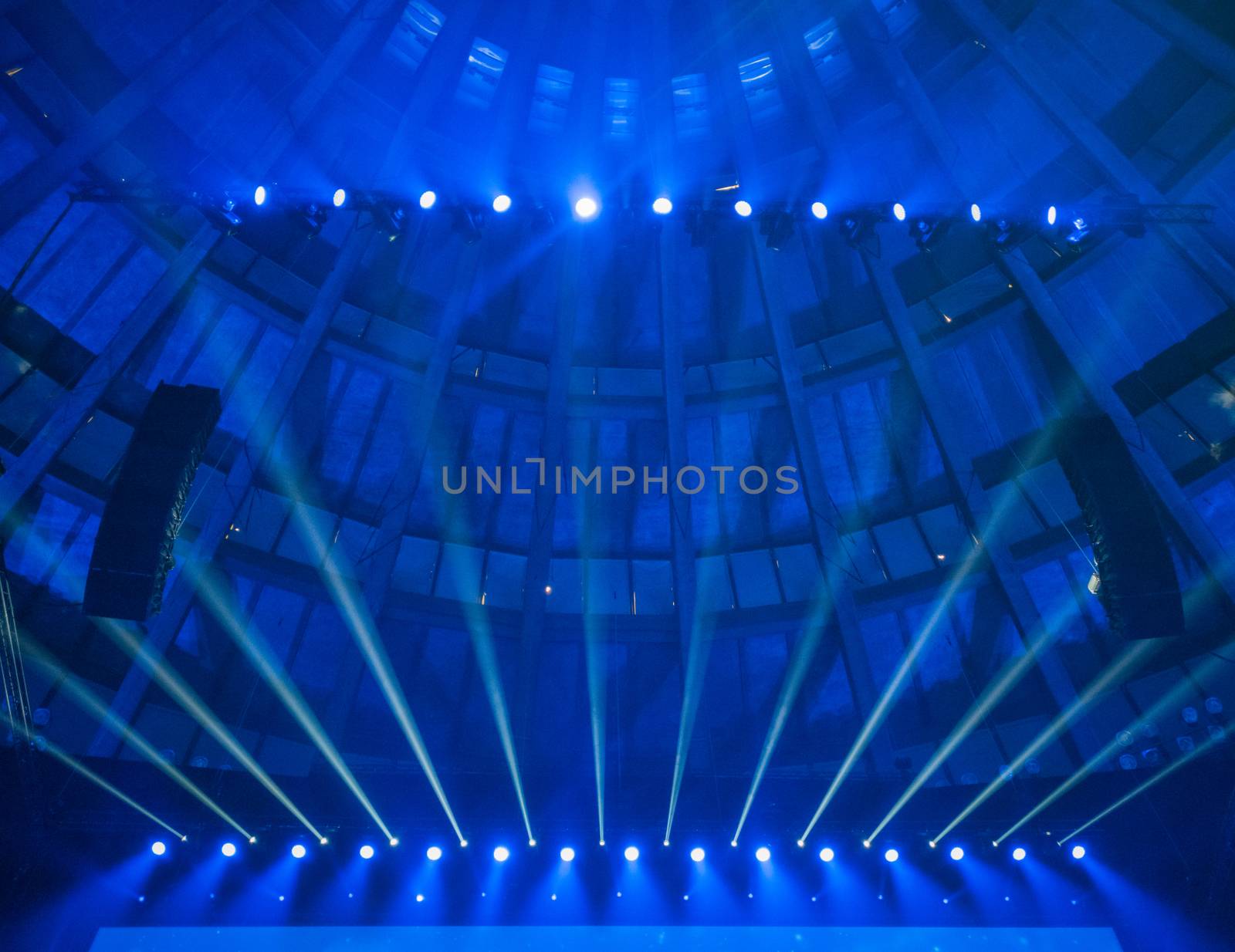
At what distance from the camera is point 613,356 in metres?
16.6

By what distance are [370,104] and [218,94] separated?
2470 mm

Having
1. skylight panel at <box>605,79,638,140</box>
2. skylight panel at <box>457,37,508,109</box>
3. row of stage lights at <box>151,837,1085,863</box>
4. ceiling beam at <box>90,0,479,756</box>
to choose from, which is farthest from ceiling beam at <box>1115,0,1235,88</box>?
row of stage lights at <box>151,837,1085,863</box>

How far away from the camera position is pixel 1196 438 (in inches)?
540

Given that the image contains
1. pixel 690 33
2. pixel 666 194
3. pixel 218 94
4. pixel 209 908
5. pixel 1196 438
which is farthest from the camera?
pixel 690 33

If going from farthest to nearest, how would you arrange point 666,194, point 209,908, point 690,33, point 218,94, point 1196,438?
point 690,33 → point 1196,438 → point 218,94 → point 666,194 → point 209,908

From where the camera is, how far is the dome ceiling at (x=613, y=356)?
12008mm

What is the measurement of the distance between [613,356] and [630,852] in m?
9.73

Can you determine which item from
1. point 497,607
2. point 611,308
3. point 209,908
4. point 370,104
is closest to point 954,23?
point 611,308

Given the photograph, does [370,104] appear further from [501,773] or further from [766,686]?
[766,686]

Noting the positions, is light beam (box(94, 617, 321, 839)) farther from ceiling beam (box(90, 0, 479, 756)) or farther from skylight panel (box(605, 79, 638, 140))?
skylight panel (box(605, 79, 638, 140))

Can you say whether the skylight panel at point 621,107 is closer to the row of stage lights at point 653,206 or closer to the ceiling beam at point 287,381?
the ceiling beam at point 287,381

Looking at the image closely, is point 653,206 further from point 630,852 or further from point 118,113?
point 630,852

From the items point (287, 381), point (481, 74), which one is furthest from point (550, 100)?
point (287, 381)

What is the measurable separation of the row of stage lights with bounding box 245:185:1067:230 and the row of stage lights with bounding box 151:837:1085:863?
9189mm
